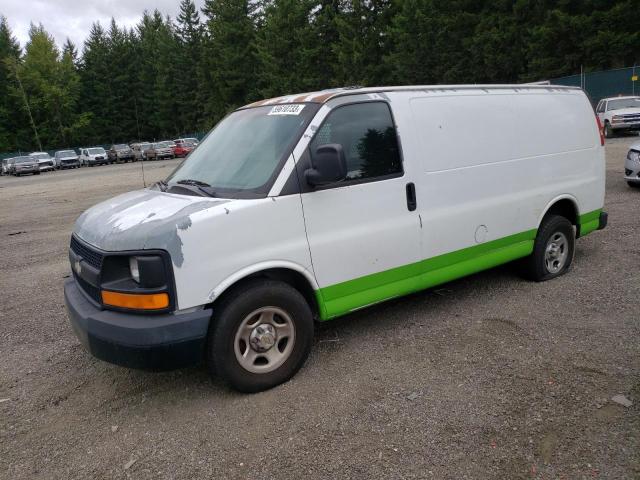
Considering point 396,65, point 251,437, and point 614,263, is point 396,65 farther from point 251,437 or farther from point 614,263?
point 251,437

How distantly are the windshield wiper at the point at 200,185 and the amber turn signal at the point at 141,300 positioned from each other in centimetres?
85

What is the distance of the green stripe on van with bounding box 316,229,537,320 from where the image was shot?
13.1 ft

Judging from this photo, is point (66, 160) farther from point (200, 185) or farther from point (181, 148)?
point (200, 185)

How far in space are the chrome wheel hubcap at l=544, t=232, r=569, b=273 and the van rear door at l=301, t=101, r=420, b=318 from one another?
2.01 m

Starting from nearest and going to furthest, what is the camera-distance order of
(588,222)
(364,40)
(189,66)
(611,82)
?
1. (588,222)
2. (611,82)
3. (364,40)
4. (189,66)

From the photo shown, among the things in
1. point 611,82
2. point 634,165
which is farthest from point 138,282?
point 611,82

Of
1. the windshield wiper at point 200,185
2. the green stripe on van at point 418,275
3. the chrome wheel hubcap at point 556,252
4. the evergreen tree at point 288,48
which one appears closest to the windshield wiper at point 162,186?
the windshield wiper at point 200,185

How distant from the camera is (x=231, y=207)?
3.48 metres

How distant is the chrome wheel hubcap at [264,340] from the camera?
3611 mm

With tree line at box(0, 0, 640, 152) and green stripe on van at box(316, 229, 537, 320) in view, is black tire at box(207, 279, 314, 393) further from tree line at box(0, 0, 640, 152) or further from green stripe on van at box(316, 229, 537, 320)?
tree line at box(0, 0, 640, 152)

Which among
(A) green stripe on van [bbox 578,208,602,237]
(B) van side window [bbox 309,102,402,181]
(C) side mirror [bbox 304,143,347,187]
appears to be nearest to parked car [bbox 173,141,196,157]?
(A) green stripe on van [bbox 578,208,602,237]

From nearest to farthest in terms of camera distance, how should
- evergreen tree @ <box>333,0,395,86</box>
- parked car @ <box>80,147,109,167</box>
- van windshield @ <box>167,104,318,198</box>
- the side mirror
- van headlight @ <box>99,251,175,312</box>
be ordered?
van headlight @ <box>99,251,175,312</box>, the side mirror, van windshield @ <box>167,104,318,198</box>, evergreen tree @ <box>333,0,395,86</box>, parked car @ <box>80,147,109,167</box>

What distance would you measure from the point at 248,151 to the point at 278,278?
40.0 inches

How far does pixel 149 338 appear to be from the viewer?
3.24 m
